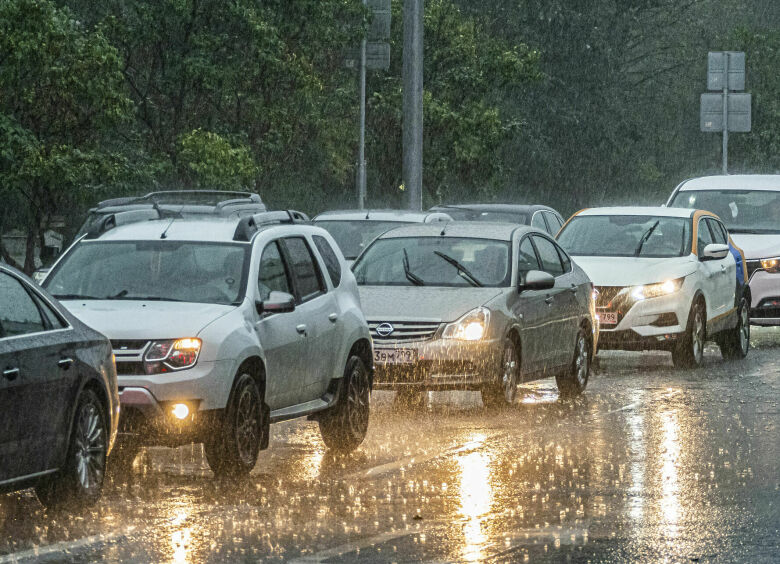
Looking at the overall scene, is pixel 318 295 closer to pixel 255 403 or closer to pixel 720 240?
pixel 255 403

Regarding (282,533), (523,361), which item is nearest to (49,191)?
(523,361)

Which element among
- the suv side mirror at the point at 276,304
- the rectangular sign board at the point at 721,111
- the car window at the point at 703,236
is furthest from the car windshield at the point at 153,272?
the rectangular sign board at the point at 721,111

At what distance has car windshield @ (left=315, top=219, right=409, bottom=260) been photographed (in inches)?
795

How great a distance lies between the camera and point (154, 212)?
1245 centimetres

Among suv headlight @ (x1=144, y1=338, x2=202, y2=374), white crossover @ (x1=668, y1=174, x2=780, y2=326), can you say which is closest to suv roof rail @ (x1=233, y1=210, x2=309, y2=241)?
suv headlight @ (x1=144, y1=338, x2=202, y2=374)

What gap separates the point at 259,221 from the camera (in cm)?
1193

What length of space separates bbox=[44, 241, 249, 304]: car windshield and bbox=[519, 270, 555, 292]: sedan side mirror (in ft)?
13.4

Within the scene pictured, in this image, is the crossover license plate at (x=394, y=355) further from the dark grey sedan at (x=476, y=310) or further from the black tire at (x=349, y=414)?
the black tire at (x=349, y=414)

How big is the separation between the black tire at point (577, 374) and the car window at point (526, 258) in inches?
33.5

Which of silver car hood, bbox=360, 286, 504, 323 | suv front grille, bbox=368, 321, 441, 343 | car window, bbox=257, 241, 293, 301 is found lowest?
Result: suv front grille, bbox=368, 321, 441, 343

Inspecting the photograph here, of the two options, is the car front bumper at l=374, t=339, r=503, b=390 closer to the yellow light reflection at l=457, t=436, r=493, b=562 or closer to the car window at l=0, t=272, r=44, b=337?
the yellow light reflection at l=457, t=436, r=493, b=562

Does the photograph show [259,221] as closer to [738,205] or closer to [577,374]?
[577,374]

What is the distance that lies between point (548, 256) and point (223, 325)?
21.1ft

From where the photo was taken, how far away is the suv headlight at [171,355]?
10281mm
